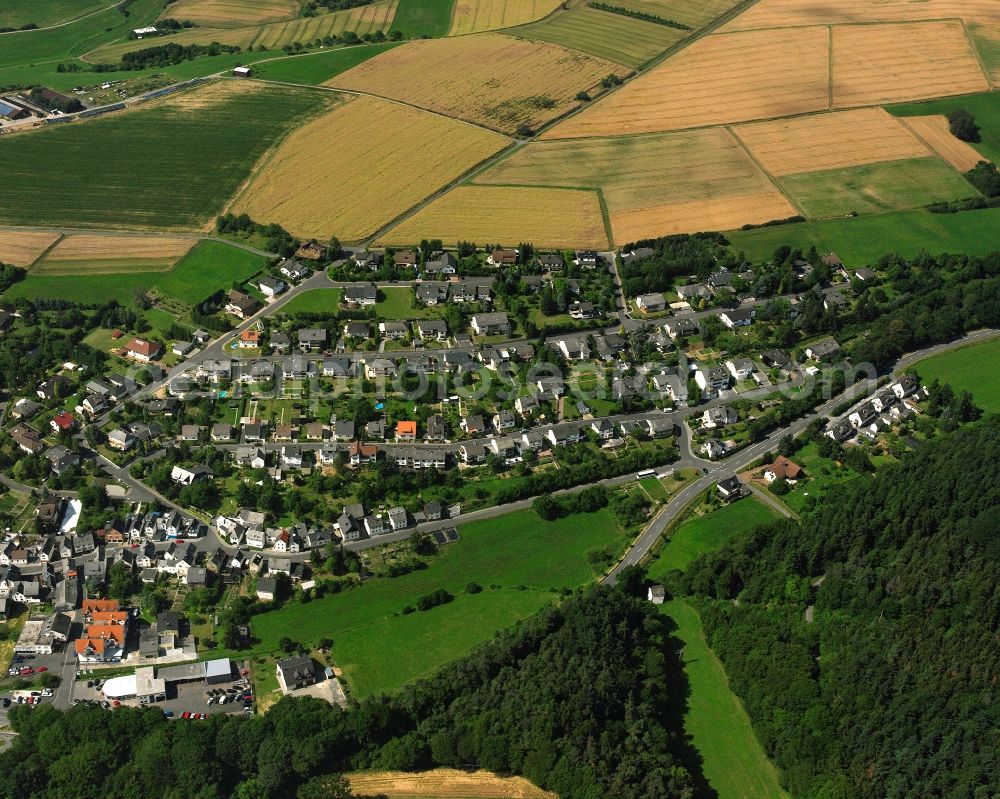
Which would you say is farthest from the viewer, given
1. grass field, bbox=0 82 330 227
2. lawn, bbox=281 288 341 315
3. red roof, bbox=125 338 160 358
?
grass field, bbox=0 82 330 227

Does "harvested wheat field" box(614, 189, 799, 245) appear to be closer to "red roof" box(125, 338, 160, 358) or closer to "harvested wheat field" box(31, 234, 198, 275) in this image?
"harvested wheat field" box(31, 234, 198, 275)

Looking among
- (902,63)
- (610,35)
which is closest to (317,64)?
(610,35)

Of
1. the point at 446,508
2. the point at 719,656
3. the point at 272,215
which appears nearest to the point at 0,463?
the point at 446,508

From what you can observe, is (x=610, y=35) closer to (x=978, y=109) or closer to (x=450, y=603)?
(x=978, y=109)

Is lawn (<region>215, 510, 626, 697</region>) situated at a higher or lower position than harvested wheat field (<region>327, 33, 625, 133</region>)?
lower

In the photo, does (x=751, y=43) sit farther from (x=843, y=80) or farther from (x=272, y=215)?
(x=272, y=215)

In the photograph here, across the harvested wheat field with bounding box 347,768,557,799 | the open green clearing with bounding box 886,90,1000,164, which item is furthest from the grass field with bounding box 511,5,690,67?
the harvested wheat field with bounding box 347,768,557,799

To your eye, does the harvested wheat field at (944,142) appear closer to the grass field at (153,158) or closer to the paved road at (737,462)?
the paved road at (737,462)

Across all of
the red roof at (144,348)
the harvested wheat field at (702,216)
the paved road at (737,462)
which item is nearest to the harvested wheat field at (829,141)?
the harvested wheat field at (702,216)
